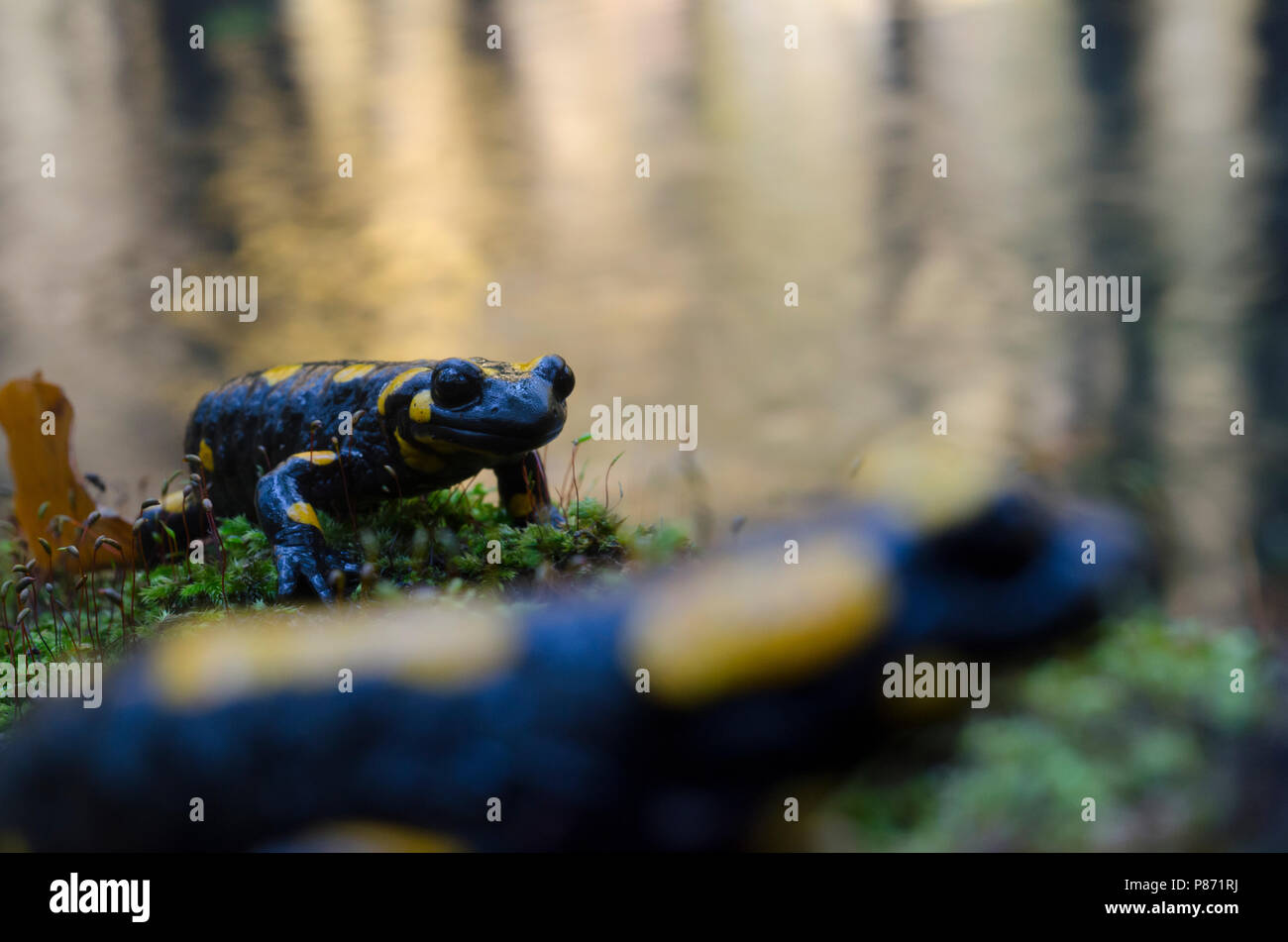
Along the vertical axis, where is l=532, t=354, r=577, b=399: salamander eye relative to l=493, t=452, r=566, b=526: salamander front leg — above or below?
above

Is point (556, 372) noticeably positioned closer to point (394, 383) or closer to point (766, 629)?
point (394, 383)

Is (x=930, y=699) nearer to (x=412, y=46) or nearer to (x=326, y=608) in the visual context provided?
(x=326, y=608)

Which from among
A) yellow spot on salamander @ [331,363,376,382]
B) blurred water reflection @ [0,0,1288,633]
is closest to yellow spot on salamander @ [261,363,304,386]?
yellow spot on salamander @ [331,363,376,382]

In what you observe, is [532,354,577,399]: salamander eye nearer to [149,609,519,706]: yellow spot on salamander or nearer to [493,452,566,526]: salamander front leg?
[493,452,566,526]: salamander front leg

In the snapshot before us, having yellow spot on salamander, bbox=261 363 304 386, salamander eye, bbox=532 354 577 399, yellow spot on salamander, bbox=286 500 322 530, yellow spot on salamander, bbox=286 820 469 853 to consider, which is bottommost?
yellow spot on salamander, bbox=286 820 469 853

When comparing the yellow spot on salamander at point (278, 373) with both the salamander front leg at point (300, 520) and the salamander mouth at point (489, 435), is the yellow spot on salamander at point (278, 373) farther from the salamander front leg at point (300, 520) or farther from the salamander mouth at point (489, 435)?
the salamander mouth at point (489, 435)

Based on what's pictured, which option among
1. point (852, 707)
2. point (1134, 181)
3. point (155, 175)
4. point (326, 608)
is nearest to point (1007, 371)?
point (1134, 181)

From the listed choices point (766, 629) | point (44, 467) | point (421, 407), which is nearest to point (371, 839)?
point (766, 629)
